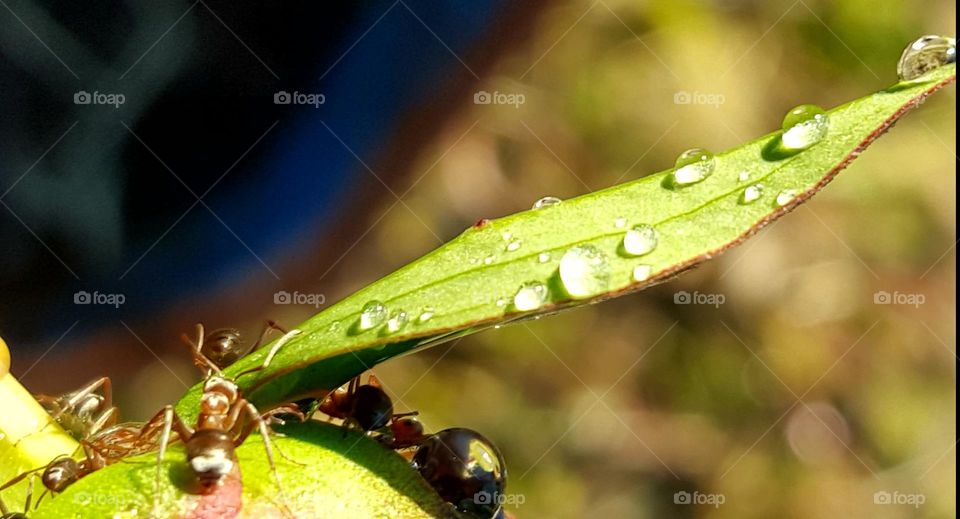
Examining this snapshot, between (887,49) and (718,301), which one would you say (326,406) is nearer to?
(718,301)

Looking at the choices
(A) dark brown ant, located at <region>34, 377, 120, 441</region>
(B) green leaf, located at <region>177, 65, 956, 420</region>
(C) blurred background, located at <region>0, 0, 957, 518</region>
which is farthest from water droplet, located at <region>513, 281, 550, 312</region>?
(C) blurred background, located at <region>0, 0, 957, 518</region>

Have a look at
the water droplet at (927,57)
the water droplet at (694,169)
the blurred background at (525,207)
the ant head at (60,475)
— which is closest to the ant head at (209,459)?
the ant head at (60,475)

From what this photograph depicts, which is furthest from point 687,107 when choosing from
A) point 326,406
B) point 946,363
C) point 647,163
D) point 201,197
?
point 326,406

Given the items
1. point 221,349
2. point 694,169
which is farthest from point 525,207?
point 694,169

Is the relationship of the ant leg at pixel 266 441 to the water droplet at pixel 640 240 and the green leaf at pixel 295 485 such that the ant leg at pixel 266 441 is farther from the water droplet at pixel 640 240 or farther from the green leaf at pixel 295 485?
the water droplet at pixel 640 240

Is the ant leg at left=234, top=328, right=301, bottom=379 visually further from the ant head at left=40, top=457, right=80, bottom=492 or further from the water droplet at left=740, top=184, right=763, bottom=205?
the water droplet at left=740, top=184, right=763, bottom=205
